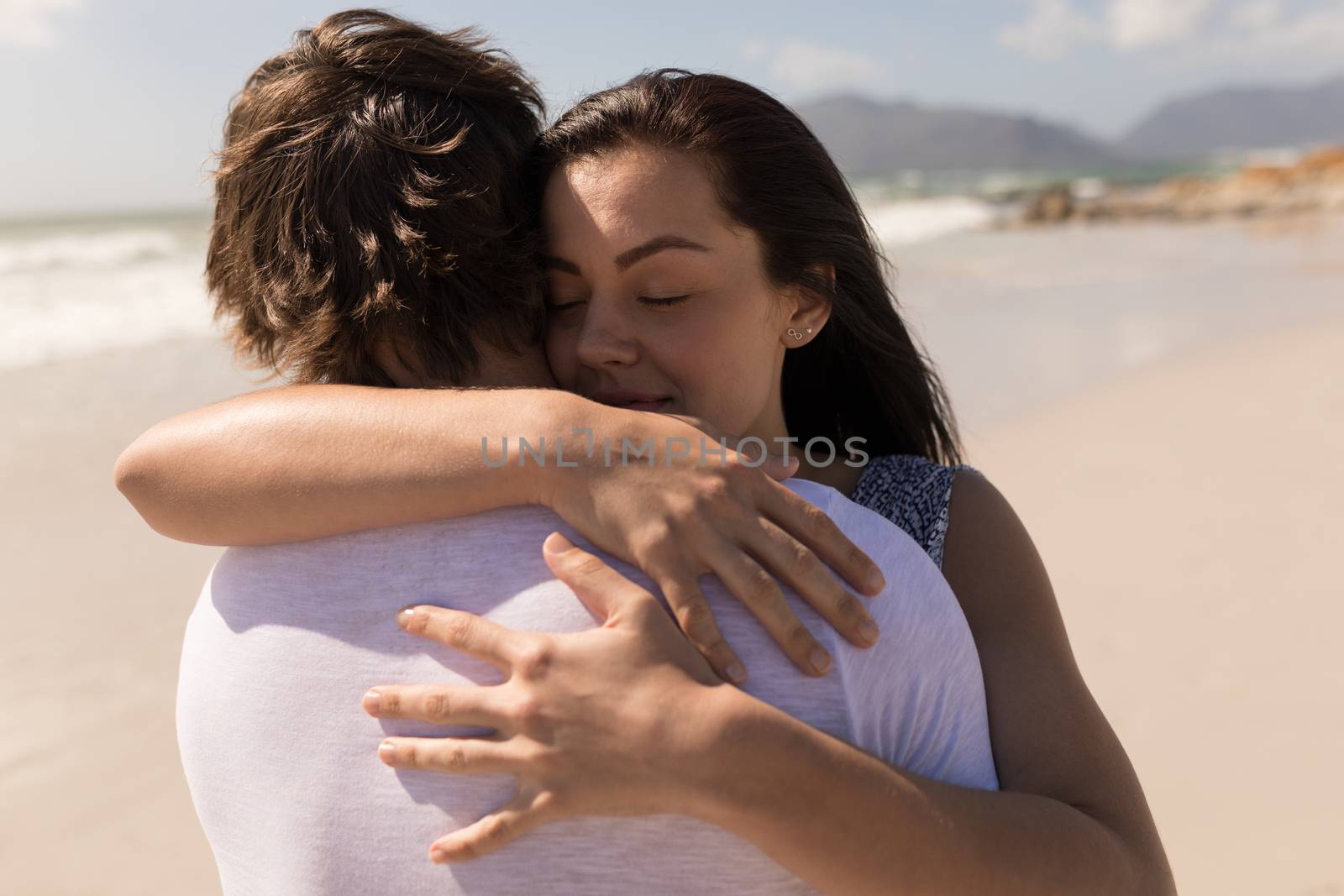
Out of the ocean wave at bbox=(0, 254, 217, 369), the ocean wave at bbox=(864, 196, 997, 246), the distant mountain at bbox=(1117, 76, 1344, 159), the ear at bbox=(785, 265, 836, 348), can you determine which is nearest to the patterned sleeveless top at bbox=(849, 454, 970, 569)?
the ear at bbox=(785, 265, 836, 348)

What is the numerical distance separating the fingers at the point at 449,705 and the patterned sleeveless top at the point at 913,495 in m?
0.78

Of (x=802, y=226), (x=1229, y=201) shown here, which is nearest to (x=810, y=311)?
(x=802, y=226)

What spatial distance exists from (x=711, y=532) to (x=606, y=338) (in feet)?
2.15

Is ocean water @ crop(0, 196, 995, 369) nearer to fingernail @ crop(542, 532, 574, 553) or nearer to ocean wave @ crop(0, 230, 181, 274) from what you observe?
ocean wave @ crop(0, 230, 181, 274)

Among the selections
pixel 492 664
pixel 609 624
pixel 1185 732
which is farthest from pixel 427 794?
pixel 1185 732

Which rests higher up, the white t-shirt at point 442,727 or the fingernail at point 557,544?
the fingernail at point 557,544

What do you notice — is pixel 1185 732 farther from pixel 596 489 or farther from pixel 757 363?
pixel 596 489

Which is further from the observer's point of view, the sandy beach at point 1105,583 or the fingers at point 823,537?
the sandy beach at point 1105,583

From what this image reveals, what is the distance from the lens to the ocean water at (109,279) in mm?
10688

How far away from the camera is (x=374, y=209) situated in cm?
148

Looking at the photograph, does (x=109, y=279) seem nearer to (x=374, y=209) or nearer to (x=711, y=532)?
(x=374, y=209)

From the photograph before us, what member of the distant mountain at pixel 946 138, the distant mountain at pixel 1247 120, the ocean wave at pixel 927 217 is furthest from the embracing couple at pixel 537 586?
the distant mountain at pixel 1247 120

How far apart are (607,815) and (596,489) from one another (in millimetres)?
338

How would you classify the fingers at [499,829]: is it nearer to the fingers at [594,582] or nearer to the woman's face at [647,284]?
the fingers at [594,582]
